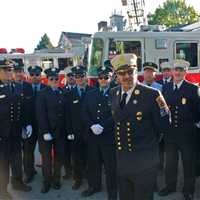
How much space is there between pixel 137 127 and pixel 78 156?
118 inches

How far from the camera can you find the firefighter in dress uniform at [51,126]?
22.0ft

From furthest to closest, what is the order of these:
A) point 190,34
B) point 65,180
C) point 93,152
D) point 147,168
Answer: point 190,34
point 65,180
point 93,152
point 147,168

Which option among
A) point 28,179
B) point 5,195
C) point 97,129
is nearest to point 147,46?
point 28,179

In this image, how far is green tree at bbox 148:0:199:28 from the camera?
48062 millimetres

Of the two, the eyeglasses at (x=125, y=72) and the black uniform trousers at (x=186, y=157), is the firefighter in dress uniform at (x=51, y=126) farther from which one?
the eyeglasses at (x=125, y=72)

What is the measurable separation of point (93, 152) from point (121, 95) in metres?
2.25

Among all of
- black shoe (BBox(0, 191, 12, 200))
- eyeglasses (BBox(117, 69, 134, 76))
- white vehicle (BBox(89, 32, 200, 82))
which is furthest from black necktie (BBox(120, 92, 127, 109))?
white vehicle (BBox(89, 32, 200, 82))

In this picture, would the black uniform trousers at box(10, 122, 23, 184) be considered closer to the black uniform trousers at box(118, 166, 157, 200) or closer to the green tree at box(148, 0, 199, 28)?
the black uniform trousers at box(118, 166, 157, 200)

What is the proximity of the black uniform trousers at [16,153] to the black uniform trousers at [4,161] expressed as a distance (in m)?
0.17

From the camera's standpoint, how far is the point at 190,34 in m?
11.9

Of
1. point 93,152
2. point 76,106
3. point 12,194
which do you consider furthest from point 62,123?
point 12,194

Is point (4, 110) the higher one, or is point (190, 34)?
point (190, 34)

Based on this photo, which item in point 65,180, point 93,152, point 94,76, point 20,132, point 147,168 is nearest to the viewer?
point 147,168

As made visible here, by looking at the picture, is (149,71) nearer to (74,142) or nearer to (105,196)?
(74,142)
